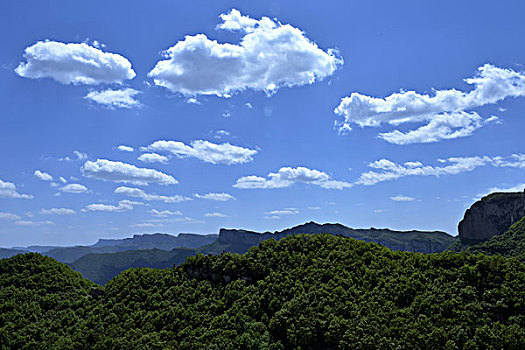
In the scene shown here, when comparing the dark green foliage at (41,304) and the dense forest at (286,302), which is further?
the dark green foliage at (41,304)

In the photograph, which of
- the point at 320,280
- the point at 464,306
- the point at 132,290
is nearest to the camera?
the point at 464,306

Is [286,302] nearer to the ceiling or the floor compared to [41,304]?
nearer to the ceiling

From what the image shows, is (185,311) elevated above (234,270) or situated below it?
below

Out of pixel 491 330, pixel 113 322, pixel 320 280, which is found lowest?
pixel 113 322

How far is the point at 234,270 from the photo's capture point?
217ft

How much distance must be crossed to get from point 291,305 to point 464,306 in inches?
925

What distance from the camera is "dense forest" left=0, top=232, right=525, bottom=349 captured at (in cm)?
4647

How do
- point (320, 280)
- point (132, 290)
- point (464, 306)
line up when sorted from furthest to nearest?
Result: 1. point (132, 290)
2. point (320, 280)
3. point (464, 306)

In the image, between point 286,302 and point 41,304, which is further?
point 41,304

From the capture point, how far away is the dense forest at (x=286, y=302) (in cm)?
4647

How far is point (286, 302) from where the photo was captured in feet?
186

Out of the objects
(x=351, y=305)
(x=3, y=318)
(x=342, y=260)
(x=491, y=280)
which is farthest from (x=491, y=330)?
(x=3, y=318)

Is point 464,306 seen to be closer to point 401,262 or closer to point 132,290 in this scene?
point 401,262

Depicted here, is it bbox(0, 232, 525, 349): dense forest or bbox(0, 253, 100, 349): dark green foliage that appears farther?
bbox(0, 253, 100, 349): dark green foliage
